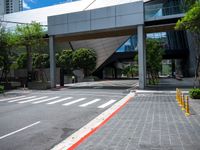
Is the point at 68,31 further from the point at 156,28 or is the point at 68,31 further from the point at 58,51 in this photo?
the point at 58,51

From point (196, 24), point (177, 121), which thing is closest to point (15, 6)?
point (196, 24)

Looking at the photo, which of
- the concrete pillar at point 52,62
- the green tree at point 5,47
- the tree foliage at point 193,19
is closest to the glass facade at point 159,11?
the tree foliage at point 193,19

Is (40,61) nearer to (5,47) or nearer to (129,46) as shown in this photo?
(129,46)

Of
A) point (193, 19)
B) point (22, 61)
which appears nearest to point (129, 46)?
point (22, 61)

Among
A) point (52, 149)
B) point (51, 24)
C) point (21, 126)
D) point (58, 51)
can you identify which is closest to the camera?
point (52, 149)

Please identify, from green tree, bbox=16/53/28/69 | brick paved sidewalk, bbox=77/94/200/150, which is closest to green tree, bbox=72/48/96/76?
green tree, bbox=16/53/28/69

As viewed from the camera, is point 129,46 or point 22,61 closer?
point 22,61

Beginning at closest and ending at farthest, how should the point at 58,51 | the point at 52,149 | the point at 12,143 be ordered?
the point at 52,149 < the point at 12,143 < the point at 58,51

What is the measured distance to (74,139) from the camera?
837 cm

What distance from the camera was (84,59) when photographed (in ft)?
194

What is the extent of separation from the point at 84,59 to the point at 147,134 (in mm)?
51088

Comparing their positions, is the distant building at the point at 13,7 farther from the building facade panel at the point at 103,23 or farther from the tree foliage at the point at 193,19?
the tree foliage at the point at 193,19

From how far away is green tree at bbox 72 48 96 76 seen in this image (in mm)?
59072

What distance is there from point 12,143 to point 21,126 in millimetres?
2567
